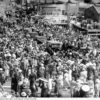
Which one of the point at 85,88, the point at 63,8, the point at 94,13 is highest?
the point at 85,88

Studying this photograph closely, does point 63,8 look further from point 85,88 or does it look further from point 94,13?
point 85,88

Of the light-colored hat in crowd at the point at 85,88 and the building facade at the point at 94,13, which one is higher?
the light-colored hat in crowd at the point at 85,88

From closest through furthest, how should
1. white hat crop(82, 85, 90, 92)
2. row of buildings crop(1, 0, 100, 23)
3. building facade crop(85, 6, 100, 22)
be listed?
white hat crop(82, 85, 90, 92)
building facade crop(85, 6, 100, 22)
row of buildings crop(1, 0, 100, 23)

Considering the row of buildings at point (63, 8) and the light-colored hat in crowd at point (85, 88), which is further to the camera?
the row of buildings at point (63, 8)

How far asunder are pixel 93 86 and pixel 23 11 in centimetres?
5952

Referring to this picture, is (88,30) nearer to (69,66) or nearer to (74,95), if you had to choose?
(69,66)

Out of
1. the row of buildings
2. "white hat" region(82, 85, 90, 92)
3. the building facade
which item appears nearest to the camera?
"white hat" region(82, 85, 90, 92)

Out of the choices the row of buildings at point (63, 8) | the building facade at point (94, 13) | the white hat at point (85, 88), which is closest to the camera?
the white hat at point (85, 88)

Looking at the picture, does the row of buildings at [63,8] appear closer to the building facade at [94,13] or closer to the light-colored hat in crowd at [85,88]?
the building facade at [94,13]

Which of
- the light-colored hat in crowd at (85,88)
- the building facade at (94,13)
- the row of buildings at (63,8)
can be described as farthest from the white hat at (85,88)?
the row of buildings at (63,8)

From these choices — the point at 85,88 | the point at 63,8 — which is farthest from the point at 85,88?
the point at 63,8

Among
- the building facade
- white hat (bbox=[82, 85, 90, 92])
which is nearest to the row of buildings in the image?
the building facade

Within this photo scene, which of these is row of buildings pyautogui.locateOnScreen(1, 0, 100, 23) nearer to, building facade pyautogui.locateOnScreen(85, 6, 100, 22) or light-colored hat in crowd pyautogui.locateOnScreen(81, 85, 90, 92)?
building facade pyautogui.locateOnScreen(85, 6, 100, 22)

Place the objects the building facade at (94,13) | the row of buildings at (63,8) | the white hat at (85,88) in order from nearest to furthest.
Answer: the white hat at (85,88) < the building facade at (94,13) < the row of buildings at (63,8)
